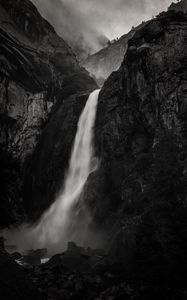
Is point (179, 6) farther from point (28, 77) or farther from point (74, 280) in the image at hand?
point (74, 280)

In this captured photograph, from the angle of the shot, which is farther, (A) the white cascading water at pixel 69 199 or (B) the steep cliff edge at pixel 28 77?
(B) the steep cliff edge at pixel 28 77

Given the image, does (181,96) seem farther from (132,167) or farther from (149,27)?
(149,27)

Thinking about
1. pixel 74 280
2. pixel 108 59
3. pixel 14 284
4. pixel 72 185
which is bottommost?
pixel 14 284

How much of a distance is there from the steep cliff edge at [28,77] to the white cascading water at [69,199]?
23.8ft

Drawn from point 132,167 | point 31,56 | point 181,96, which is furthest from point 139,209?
point 31,56

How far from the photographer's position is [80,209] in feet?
137

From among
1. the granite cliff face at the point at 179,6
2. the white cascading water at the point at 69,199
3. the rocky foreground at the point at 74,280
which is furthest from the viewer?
the granite cliff face at the point at 179,6

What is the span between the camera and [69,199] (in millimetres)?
44781

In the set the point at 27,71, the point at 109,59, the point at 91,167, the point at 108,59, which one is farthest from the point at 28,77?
the point at 108,59

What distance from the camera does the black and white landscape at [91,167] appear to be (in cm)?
2242

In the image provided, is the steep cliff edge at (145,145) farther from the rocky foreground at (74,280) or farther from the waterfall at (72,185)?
the rocky foreground at (74,280)

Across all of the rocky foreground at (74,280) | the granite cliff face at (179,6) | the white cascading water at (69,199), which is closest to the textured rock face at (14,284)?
the rocky foreground at (74,280)

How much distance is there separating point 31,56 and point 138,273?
170ft

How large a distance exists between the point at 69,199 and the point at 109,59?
83.9m
